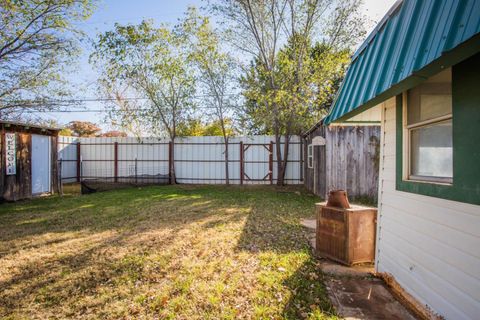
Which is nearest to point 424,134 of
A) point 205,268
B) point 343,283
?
point 343,283

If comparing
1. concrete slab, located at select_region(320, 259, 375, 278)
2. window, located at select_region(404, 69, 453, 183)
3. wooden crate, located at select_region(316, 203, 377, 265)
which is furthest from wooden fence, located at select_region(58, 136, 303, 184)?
window, located at select_region(404, 69, 453, 183)

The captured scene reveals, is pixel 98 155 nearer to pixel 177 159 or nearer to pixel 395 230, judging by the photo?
pixel 177 159

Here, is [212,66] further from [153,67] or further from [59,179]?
[59,179]

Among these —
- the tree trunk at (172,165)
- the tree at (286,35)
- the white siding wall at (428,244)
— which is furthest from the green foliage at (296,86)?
the white siding wall at (428,244)

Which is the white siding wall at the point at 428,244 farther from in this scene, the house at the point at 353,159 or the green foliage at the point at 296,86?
A: the green foliage at the point at 296,86

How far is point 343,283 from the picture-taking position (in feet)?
9.53

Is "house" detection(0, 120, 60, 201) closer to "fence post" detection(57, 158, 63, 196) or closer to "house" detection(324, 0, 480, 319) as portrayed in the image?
"fence post" detection(57, 158, 63, 196)

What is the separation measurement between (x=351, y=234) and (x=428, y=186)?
1.36m

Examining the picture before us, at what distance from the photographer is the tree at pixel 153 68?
11844 millimetres

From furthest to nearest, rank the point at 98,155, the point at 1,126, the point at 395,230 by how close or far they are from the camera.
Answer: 1. the point at 98,155
2. the point at 1,126
3. the point at 395,230

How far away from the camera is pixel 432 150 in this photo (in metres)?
2.29

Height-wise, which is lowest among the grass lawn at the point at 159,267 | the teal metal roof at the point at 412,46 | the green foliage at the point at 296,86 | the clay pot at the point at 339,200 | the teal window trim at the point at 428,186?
the grass lawn at the point at 159,267

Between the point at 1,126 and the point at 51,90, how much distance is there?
2.30 metres

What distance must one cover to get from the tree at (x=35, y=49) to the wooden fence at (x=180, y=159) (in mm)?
3591
